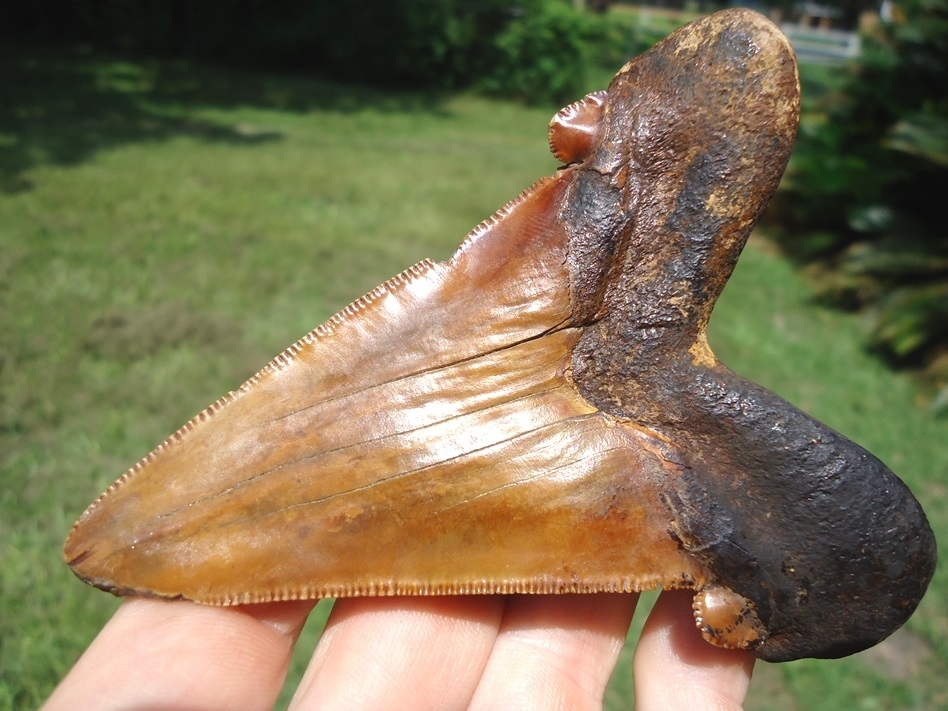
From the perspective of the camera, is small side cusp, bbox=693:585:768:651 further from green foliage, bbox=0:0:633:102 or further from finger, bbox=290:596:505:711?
green foliage, bbox=0:0:633:102

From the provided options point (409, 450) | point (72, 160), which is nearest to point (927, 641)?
point (409, 450)

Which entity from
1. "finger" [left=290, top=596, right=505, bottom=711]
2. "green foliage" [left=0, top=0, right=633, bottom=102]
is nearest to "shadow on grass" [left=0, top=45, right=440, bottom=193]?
"green foliage" [left=0, top=0, right=633, bottom=102]

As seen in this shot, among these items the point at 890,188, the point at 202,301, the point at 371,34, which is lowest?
the point at 202,301

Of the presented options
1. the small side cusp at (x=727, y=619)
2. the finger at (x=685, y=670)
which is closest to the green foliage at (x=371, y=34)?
the finger at (x=685, y=670)

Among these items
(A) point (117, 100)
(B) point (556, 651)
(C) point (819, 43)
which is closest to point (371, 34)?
(A) point (117, 100)

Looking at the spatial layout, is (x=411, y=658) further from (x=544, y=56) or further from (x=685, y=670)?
(x=544, y=56)

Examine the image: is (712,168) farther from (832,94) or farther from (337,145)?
(337,145)

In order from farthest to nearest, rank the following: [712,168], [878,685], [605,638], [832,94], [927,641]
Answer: [832,94], [927,641], [878,685], [605,638], [712,168]
